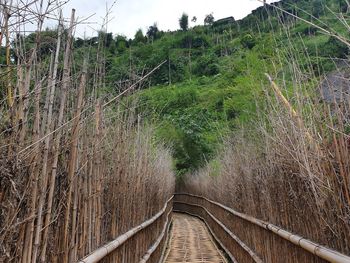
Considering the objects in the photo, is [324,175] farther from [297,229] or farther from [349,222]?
[297,229]

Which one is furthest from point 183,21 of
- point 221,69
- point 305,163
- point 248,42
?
point 305,163

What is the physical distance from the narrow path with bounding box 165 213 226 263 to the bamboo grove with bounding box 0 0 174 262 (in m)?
3.26

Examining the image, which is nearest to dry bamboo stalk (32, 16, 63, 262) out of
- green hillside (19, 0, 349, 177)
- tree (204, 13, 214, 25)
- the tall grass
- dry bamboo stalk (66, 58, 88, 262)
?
dry bamboo stalk (66, 58, 88, 262)

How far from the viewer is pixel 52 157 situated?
1887mm

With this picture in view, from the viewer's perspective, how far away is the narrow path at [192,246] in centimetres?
677

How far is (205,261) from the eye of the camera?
6434 millimetres

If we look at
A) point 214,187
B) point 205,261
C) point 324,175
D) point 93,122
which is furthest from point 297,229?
point 214,187

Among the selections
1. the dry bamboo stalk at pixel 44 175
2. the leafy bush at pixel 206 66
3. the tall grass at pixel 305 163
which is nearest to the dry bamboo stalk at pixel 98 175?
the dry bamboo stalk at pixel 44 175

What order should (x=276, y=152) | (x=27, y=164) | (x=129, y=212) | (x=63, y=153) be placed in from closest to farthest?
(x=27, y=164), (x=63, y=153), (x=276, y=152), (x=129, y=212)

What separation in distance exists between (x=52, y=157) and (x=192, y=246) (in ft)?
21.8

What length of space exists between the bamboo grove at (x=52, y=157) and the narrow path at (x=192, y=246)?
10.7ft

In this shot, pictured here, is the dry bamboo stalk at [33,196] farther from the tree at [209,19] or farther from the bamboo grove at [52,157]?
the tree at [209,19]

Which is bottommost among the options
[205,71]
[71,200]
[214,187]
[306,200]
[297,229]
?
[214,187]

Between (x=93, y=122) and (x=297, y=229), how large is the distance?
1.44 meters
